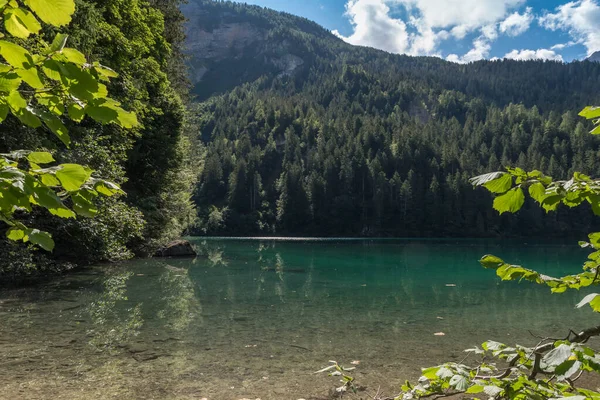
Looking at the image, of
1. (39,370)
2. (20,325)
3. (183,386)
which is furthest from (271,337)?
(20,325)

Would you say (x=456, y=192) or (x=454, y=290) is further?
(x=456, y=192)

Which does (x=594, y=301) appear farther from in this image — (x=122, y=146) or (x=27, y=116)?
(x=122, y=146)

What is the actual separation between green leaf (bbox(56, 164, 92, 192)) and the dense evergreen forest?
6.05m

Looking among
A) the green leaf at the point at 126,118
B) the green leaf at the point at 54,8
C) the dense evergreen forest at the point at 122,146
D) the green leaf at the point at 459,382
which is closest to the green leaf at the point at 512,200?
the green leaf at the point at 459,382

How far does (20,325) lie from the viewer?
9.30 m

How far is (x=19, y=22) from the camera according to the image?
1.68 meters

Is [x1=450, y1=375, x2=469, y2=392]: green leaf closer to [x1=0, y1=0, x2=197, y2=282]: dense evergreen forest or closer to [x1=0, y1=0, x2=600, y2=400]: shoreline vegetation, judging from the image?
[x1=0, y1=0, x2=600, y2=400]: shoreline vegetation

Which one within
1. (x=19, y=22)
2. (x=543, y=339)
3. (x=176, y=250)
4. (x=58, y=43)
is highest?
(x=19, y=22)

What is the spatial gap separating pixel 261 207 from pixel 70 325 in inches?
4833

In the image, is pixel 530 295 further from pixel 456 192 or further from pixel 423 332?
pixel 456 192

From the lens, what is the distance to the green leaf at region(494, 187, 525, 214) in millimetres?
1919

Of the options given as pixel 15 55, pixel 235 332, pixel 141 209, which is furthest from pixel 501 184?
pixel 141 209

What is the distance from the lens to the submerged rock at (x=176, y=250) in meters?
32.4

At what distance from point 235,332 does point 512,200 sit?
8646 millimetres
